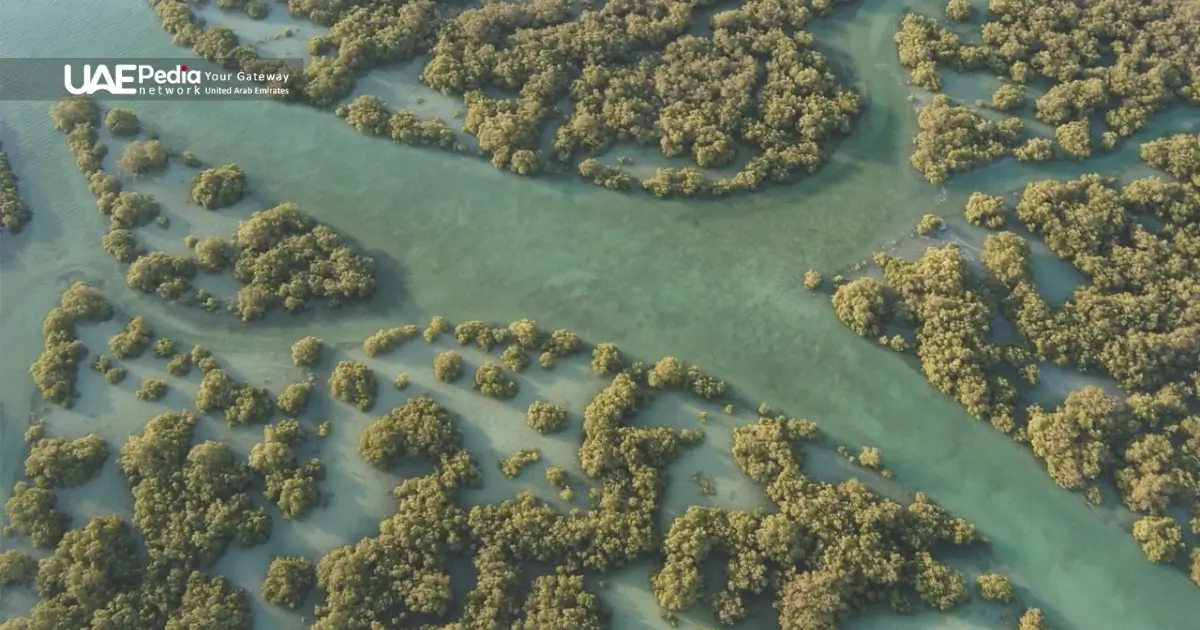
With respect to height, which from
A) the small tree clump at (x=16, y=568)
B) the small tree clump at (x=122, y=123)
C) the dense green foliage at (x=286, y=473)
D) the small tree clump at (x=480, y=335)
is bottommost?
the small tree clump at (x=16, y=568)

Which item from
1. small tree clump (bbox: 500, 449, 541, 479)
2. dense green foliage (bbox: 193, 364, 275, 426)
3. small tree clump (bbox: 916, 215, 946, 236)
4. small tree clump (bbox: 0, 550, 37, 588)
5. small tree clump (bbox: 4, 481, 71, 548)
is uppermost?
small tree clump (bbox: 916, 215, 946, 236)

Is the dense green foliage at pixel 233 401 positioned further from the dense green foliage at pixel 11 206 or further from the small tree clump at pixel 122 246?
the dense green foliage at pixel 11 206

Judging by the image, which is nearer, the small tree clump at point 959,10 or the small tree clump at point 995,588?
the small tree clump at point 995,588

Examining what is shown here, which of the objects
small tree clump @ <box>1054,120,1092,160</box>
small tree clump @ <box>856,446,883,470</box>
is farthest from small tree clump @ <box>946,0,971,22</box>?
small tree clump @ <box>856,446,883,470</box>

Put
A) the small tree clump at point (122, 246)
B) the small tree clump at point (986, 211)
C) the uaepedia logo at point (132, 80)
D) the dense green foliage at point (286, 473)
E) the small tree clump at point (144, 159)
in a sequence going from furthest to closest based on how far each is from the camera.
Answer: the uaepedia logo at point (132, 80), the small tree clump at point (144, 159), the small tree clump at point (122, 246), the small tree clump at point (986, 211), the dense green foliage at point (286, 473)

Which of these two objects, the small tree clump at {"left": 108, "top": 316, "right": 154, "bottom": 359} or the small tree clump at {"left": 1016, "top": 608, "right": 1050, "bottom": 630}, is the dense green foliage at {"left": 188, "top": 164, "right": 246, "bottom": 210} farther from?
the small tree clump at {"left": 1016, "top": 608, "right": 1050, "bottom": 630}

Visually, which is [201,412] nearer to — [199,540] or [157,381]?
[157,381]

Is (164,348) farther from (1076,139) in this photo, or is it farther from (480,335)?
(1076,139)

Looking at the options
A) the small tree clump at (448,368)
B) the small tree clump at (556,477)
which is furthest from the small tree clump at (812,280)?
the small tree clump at (448,368)
